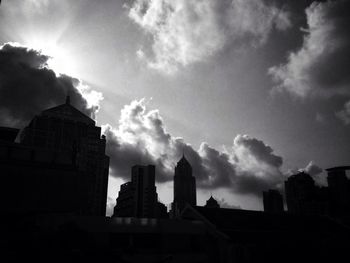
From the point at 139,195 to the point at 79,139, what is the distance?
4313cm

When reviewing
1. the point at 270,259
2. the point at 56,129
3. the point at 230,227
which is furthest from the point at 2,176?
the point at 56,129

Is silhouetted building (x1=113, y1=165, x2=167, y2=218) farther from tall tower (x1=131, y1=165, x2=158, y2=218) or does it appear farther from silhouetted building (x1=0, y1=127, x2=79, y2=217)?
silhouetted building (x1=0, y1=127, x2=79, y2=217)

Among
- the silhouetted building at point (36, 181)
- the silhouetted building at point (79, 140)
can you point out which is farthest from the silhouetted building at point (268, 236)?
the silhouetted building at point (79, 140)

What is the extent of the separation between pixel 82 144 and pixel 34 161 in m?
139

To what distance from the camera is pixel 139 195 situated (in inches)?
6870

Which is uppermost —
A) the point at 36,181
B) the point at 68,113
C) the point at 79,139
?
the point at 68,113

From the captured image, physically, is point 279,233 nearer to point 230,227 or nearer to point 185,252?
point 230,227

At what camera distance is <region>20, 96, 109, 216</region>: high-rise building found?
525ft

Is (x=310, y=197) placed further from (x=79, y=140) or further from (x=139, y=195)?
(x=79, y=140)

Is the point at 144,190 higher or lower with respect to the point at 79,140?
lower

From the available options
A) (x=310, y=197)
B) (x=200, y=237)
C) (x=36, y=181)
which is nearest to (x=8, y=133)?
(x=36, y=181)

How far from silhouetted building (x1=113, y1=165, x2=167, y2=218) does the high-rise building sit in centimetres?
1130

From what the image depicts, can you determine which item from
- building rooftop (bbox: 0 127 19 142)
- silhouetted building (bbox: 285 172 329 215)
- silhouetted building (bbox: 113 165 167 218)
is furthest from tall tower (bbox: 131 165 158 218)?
building rooftop (bbox: 0 127 19 142)

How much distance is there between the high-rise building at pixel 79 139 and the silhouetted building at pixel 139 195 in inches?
445
